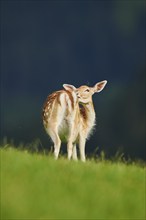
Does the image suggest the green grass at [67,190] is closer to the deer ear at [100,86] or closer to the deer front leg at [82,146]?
the deer front leg at [82,146]

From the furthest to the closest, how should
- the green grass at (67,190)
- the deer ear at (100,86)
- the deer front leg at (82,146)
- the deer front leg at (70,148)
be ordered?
the deer ear at (100,86) → the deer front leg at (82,146) → the deer front leg at (70,148) → the green grass at (67,190)

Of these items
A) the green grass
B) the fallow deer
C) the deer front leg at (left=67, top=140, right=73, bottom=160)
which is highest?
the fallow deer

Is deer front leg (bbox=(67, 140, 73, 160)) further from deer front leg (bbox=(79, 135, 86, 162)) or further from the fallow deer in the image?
deer front leg (bbox=(79, 135, 86, 162))

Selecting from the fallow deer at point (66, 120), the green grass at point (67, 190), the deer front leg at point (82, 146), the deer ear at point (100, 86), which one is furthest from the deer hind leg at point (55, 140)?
the deer ear at point (100, 86)

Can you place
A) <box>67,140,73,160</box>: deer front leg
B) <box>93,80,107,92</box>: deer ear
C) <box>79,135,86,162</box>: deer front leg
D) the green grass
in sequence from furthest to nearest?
<box>93,80,107,92</box>: deer ear
<box>79,135,86,162</box>: deer front leg
<box>67,140,73,160</box>: deer front leg
the green grass

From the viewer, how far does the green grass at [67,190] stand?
8.91m

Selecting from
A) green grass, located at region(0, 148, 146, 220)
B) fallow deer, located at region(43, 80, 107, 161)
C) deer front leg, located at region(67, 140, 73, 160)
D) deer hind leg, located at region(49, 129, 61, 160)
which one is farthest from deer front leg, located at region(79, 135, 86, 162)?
green grass, located at region(0, 148, 146, 220)

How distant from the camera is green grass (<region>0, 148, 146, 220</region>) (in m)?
8.91

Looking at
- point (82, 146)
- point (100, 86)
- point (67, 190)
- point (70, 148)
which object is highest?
point (100, 86)

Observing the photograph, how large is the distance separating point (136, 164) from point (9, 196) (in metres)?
4.08

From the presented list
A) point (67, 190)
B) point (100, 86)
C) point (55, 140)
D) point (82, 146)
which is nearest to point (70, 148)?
point (55, 140)

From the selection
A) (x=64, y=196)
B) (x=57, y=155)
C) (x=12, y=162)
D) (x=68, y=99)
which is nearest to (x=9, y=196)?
(x=64, y=196)

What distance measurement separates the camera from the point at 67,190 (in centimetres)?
962

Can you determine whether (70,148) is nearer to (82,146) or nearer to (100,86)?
(82,146)
